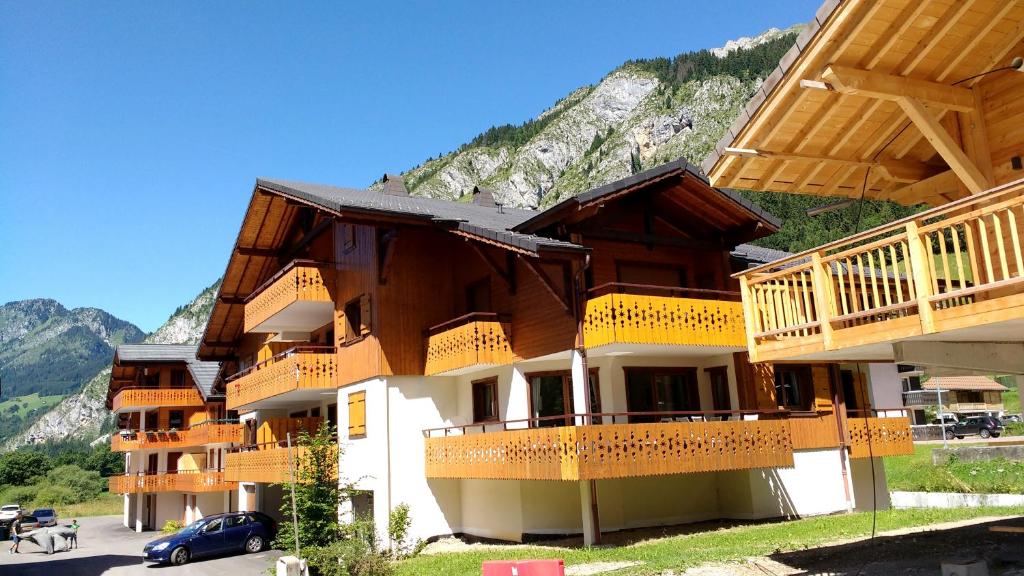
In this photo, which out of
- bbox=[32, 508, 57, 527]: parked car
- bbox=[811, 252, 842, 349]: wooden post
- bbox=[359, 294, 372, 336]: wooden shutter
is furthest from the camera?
bbox=[32, 508, 57, 527]: parked car

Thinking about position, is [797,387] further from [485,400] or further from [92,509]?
[92,509]

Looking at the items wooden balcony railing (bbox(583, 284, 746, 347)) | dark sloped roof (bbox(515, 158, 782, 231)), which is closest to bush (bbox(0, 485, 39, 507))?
dark sloped roof (bbox(515, 158, 782, 231))

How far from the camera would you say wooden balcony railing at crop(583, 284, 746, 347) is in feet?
57.8

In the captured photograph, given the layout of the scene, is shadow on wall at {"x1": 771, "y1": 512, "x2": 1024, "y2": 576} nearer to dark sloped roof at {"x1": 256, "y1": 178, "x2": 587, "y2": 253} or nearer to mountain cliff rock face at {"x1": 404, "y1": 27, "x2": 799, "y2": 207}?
dark sloped roof at {"x1": 256, "y1": 178, "x2": 587, "y2": 253}

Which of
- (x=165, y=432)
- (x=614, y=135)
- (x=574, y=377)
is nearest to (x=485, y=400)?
(x=574, y=377)

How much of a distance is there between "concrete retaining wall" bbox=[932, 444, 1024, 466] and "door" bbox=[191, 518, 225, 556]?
29918mm

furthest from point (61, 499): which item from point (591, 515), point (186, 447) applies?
point (591, 515)

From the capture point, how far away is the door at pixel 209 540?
27469 mm

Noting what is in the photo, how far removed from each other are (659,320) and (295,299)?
12.7 m

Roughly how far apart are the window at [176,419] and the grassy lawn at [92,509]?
2375 centimetres

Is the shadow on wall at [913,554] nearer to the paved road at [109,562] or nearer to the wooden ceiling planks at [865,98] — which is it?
the wooden ceiling planks at [865,98]

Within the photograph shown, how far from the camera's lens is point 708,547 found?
51.3 ft

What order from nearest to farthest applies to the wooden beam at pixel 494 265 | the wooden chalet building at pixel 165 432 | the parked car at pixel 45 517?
1. the wooden beam at pixel 494 265
2. the wooden chalet building at pixel 165 432
3. the parked car at pixel 45 517

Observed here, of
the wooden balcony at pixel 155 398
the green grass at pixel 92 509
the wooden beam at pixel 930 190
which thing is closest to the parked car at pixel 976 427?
the wooden balcony at pixel 155 398
